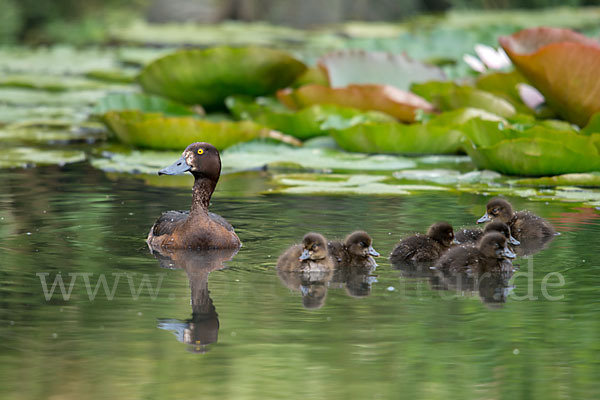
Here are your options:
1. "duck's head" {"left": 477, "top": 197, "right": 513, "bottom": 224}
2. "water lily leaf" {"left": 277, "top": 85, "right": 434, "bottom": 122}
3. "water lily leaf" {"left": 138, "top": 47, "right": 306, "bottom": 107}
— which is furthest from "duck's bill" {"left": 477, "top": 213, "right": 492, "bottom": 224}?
"water lily leaf" {"left": 138, "top": 47, "right": 306, "bottom": 107}

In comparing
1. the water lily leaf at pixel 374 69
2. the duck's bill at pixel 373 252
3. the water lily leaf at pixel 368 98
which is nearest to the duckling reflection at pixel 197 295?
the duck's bill at pixel 373 252

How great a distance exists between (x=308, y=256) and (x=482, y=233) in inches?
43.4

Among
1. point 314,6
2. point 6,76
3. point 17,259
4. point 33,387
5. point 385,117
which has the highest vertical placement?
point 314,6

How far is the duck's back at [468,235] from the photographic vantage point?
513 cm

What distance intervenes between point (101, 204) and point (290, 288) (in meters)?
2.20

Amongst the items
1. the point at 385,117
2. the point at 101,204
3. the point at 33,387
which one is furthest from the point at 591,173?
the point at 33,387

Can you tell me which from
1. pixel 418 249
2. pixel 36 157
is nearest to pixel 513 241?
pixel 418 249

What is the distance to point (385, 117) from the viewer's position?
812 cm

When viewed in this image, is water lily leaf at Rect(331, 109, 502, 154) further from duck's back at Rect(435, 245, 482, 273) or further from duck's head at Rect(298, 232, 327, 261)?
duck's head at Rect(298, 232, 327, 261)

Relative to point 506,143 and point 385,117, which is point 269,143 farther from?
point 506,143

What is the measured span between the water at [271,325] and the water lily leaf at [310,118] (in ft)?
7.81

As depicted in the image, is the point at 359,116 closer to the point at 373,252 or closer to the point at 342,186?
the point at 342,186

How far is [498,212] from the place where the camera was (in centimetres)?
527

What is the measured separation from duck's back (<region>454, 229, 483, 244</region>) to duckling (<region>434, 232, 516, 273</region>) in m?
0.48
